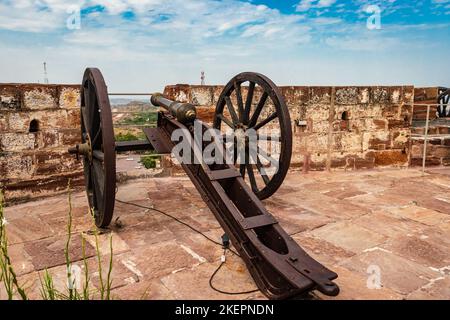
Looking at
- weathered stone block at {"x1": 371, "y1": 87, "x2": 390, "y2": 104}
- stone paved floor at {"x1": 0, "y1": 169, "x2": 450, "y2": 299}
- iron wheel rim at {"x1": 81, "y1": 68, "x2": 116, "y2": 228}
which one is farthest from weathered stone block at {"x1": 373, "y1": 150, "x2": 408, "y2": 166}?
iron wheel rim at {"x1": 81, "y1": 68, "x2": 116, "y2": 228}

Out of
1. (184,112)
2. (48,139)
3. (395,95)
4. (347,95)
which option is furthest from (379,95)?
(48,139)

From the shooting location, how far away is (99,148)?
130 inches

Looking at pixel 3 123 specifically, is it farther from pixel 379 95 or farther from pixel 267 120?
pixel 379 95

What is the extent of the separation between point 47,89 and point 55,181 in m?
1.12

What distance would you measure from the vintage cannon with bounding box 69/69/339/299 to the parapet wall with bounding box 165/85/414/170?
5.97ft

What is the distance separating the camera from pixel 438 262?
8.82 feet

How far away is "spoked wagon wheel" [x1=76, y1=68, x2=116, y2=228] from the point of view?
276 centimetres

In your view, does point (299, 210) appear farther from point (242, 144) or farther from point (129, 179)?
point (129, 179)

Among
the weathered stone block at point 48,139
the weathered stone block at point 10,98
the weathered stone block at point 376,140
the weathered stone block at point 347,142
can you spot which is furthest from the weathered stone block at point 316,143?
the weathered stone block at point 10,98

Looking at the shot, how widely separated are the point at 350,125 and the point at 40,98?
176 inches

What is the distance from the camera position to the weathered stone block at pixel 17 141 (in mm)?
4125

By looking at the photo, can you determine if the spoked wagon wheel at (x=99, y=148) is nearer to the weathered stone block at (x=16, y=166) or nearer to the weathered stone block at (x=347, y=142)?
the weathered stone block at (x=16, y=166)

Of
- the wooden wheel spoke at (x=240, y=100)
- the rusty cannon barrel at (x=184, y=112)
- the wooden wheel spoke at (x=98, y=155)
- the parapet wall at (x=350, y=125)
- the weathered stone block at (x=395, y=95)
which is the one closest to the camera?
the wooden wheel spoke at (x=98, y=155)
